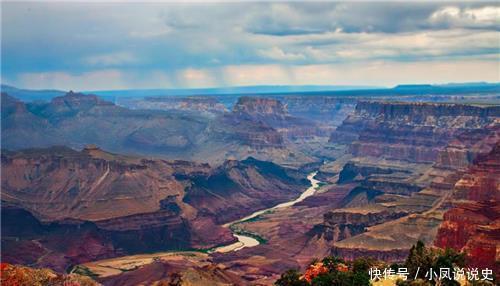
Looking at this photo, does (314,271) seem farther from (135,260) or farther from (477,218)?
(135,260)

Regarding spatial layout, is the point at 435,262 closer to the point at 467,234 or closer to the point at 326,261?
the point at 326,261

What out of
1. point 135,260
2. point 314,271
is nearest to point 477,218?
point 314,271

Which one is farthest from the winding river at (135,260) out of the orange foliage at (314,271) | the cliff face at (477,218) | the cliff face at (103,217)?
the orange foliage at (314,271)

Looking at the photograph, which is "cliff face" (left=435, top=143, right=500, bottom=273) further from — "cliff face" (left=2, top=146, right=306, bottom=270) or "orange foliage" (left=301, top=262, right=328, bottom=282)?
"cliff face" (left=2, top=146, right=306, bottom=270)

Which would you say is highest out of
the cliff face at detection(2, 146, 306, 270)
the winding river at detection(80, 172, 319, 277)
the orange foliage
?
the orange foliage

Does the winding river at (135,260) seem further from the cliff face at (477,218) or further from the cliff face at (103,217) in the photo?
the cliff face at (477,218)

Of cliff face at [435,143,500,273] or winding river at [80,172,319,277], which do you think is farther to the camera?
winding river at [80,172,319,277]

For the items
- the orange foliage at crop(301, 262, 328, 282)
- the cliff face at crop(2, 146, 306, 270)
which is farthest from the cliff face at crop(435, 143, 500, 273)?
the cliff face at crop(2, 146, 306, 270)

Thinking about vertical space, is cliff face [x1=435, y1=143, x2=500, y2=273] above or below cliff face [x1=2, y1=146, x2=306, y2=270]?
above

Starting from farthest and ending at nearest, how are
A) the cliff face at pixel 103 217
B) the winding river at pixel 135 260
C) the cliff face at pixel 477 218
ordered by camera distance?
1. the cliff face at pixel 103 217
2. the winding river at pixel 135 260
3. the cliff face at pixel 477 218

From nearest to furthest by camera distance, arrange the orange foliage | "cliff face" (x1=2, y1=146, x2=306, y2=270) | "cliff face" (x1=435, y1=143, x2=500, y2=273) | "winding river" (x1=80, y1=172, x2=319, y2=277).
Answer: the orange foliage
"cliff face" (x1=435, y1=143, x2=500, y2=273)
"winding river" (x1=80, y1=172, x2=319, y2=277)
"cliff face" (x1=2, y1=146, x2=306, y2=270)
